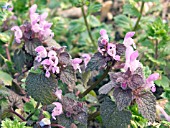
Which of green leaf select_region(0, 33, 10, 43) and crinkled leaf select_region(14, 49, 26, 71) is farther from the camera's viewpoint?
green leaf select_region(0, 33, 10, 43)

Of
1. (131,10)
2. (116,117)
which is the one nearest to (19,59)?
(116,117)

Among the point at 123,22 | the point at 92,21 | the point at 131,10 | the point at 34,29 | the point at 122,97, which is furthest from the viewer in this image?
the point at 92,21

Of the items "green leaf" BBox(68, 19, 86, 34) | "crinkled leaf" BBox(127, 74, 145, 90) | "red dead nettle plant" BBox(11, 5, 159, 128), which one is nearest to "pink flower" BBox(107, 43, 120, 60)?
"red dead nettle plant" BBox(11, 5, 159, 128)

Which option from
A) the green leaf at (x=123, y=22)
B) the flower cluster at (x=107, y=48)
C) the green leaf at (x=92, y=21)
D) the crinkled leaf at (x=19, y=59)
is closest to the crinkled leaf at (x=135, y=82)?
the flower cluster at (x=107, y=48)

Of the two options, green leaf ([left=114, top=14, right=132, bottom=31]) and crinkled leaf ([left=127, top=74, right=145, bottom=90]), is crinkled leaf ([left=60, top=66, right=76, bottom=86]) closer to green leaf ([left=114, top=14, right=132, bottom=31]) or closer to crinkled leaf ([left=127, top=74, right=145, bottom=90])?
crinkled leaf ([left=127, top=74, right=145, bottom=90])

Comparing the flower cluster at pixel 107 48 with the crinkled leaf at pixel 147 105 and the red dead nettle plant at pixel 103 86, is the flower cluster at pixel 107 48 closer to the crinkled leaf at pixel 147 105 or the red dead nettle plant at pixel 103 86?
the red dead nettle plant at pixel 103 86

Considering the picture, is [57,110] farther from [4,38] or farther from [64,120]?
[4,38]

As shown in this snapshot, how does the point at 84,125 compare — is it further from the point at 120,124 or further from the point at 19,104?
the point at 19,104
